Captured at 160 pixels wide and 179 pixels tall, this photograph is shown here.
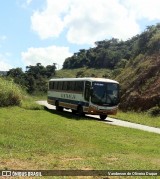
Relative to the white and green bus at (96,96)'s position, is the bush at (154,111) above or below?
below

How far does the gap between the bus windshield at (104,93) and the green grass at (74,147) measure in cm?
611

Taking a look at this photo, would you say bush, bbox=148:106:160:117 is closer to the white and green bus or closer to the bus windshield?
the white and green bus

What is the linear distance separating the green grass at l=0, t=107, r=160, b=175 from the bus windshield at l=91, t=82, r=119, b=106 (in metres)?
6.11

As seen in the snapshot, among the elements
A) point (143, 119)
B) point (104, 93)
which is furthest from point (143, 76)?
point (104, 93)

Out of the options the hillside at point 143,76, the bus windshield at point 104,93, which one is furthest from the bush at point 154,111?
the bus windshield at point 104,93

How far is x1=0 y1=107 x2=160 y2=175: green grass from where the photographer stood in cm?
1240

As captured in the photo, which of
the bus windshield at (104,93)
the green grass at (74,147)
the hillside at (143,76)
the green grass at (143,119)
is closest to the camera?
the green grass at (74,147)

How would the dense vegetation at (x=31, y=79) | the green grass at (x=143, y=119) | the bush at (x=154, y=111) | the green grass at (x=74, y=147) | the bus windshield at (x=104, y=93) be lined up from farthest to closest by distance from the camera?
the dense vegetation at (x=31, y=79) < the bush at (x=154, y=111) < the bus windshield at (x=104, y=93) < the green grass at (x=143, y=119) < the green grass at (x=74, y=147)

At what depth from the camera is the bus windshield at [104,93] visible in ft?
102

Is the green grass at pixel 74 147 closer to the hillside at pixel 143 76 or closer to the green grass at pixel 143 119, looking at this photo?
the green grass at pixel 143 119

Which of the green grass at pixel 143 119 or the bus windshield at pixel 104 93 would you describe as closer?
the green grass at pixel 143 119

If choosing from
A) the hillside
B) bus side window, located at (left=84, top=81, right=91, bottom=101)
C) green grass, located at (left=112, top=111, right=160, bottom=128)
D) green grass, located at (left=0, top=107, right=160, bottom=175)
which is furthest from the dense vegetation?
green grass, located at (left=0, top=107, right=160, bottom=175)

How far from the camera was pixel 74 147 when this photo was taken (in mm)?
16938

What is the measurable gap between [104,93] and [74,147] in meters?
14.7
